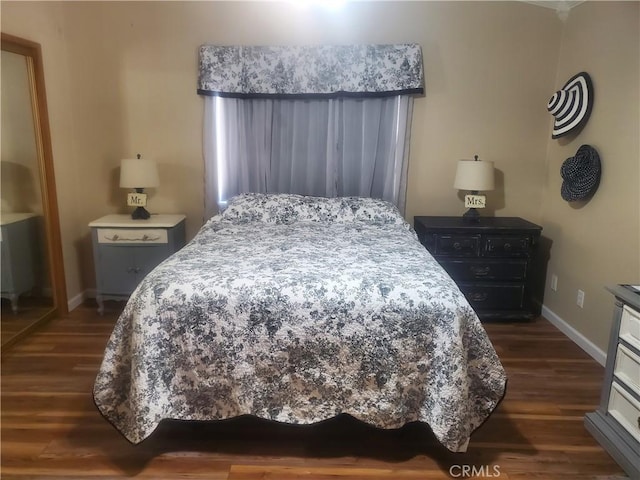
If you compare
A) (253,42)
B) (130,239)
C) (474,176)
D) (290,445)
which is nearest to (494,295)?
(474,176)

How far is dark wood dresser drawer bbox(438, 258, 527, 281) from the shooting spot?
3.25m

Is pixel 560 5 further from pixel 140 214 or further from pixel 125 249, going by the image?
pixel 125 249

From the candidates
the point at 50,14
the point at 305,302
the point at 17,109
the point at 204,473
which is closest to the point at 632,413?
the point at 305,302

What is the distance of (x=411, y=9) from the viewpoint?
3.29 m

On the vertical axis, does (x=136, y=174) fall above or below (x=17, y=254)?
above

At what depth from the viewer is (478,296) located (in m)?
3.30

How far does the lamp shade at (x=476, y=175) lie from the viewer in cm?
322

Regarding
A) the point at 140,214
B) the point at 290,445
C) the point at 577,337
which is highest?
the point at 140,214

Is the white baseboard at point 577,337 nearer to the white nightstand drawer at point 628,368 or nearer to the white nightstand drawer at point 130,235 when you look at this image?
the white nightstand drawer at point 628,368

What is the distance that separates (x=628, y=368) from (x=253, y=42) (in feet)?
9.93

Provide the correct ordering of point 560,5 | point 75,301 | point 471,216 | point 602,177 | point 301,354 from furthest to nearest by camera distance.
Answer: point 75,301
point 471,216
point 560,5
point 602,177
point 301,354

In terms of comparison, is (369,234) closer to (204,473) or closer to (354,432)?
(354,432)

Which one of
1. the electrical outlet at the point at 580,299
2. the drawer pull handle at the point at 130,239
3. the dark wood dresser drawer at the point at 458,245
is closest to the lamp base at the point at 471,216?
the dark wood dresser drawer at the point at 458,245

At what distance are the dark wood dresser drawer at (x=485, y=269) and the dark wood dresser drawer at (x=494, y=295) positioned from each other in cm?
6
